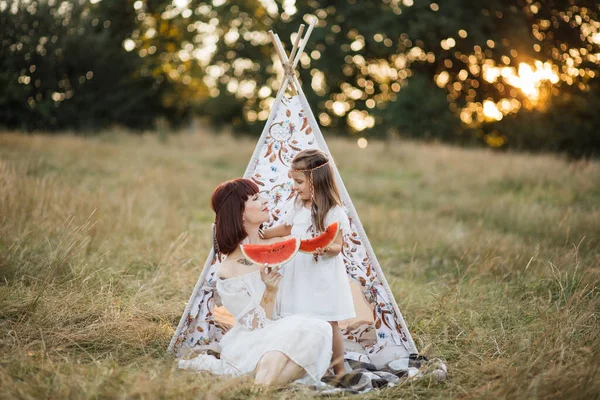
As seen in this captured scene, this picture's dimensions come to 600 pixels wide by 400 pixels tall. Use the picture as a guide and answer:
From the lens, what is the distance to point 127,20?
73.1 feet

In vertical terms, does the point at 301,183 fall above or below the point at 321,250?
above

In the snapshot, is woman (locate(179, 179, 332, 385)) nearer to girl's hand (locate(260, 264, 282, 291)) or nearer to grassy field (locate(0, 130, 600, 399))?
girl's hand (locate(260, 264, 282, 291))

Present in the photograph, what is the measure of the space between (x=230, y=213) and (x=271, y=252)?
1.46 ft

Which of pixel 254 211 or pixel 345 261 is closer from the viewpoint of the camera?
pixel 254 211

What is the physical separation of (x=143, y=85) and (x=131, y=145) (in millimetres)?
8002

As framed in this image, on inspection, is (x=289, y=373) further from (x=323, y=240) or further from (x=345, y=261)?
(x=345, y=261)

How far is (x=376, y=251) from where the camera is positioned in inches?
283

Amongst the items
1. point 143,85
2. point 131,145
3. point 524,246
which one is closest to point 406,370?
point 524,246

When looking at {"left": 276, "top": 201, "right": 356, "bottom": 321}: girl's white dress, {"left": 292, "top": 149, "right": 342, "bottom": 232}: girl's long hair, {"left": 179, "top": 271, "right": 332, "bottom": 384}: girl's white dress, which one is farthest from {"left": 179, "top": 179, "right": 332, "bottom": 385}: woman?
{"left": 292, "top": 149, "right": 342, "bottom": 232}: girl's long hair

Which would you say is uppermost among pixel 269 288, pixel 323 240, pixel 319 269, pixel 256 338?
pixel 323 240

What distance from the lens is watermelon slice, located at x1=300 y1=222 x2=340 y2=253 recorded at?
3764mm

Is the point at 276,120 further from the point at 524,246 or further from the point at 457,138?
the point at 457,138

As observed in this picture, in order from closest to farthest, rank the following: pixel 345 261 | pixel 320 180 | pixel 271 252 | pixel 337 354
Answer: pixel 271 252, pixel 337 354, pixel 320 180, pixel 345 261

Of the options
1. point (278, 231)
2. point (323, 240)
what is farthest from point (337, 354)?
point (278, 231)
